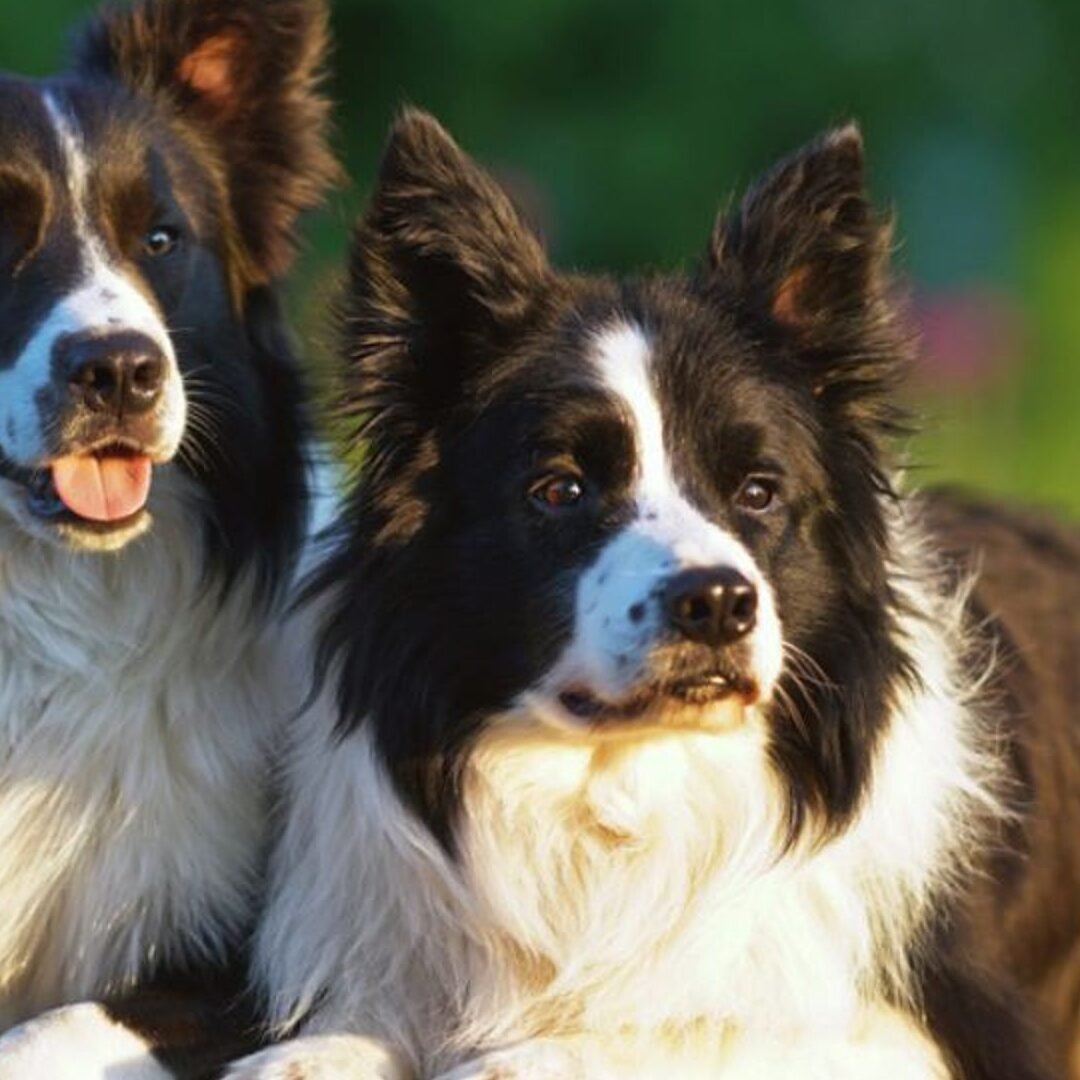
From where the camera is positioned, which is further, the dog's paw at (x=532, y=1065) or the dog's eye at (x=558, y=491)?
the dog's eye at (x=558, y=491)

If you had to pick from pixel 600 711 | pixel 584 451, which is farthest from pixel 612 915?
pixel 584 451

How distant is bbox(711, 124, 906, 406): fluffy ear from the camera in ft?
17.8

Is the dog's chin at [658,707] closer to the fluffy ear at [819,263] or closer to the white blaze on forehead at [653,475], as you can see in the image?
the white blaze on forehead at [653,475]

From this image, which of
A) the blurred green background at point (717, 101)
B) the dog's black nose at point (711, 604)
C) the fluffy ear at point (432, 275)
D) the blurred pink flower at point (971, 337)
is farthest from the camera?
the blurred green background at point (717, 101)

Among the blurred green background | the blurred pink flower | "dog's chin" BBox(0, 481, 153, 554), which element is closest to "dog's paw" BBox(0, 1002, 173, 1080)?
"dog's chin" BBox(0, 481, 153, 554)

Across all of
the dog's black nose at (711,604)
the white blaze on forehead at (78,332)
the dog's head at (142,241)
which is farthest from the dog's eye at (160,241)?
the dog's black nose at (711,604)

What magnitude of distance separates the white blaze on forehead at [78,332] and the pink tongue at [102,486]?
8 centimetres

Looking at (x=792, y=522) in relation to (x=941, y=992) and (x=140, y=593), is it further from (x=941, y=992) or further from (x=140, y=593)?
(x=140, y=593)

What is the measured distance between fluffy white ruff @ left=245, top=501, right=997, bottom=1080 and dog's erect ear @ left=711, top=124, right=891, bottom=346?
83 cm

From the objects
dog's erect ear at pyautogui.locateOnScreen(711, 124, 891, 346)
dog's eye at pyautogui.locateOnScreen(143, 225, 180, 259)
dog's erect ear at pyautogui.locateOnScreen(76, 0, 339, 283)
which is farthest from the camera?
dog's erect ear at pyautogui.locateOnScreen(76, 0, 339, 283)

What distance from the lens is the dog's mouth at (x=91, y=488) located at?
5.39 meters

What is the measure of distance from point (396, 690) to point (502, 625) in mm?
273

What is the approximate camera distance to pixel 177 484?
18.8 ft

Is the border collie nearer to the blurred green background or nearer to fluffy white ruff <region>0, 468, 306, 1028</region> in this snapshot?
fluffy white ruff <region>0, 468, 306, 1028</region>
